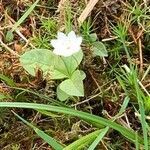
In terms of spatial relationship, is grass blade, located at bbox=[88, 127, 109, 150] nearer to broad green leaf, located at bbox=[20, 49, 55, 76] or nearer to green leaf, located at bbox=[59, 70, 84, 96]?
green leaf, located at bbox=[59, 70, 84, 96]

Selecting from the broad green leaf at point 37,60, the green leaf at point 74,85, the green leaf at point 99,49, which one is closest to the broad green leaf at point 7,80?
the broad green leaf at point 37,60

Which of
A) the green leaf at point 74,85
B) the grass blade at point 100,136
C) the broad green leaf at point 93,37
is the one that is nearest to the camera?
the grass blade at point 100,136

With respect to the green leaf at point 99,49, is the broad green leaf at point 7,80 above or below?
below

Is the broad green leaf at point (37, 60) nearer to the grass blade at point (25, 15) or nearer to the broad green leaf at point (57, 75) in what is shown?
the broad green leaf at point (57, 75)

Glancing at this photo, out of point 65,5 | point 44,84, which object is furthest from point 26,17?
point 44,84

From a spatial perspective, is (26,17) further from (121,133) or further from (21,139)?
(121,133)

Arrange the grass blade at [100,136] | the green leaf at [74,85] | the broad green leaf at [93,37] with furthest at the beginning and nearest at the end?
the broad green leaf at [93,37], the green leaf at [74,85], the grass blade at [100,136]

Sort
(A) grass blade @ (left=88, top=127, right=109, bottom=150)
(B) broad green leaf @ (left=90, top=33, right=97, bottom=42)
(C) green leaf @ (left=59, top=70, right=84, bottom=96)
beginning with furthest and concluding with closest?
(B) broad green leaf @ (left=90, top=33, right=97, bottom=42) → (C) green leaf @ (left=59, top=70, right=84, bottom=96) → (A) grass blade @ (left=88, top=127, right=109, bottom=150)

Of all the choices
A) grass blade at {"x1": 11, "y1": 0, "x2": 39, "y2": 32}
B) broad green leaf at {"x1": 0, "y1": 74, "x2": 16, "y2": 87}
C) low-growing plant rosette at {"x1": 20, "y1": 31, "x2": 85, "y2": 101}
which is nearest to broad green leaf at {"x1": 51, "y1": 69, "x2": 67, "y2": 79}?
low-growing plant rosette at {"x1": 20, "y1": 31, "x2": 85, "y2": 101}
